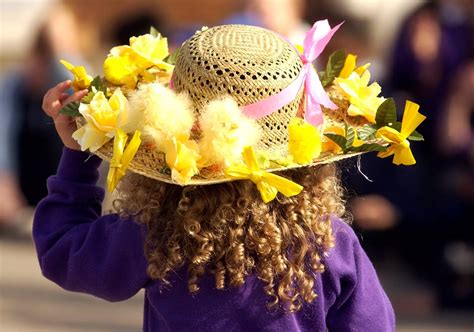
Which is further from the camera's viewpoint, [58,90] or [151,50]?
[151,50]

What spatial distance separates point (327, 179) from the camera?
2.54 m

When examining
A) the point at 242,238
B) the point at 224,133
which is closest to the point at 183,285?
the point at 242,238

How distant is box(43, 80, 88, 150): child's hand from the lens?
103 inches

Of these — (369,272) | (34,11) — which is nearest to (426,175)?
(369,272)

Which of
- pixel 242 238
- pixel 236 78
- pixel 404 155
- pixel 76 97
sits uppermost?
pixel 236 78

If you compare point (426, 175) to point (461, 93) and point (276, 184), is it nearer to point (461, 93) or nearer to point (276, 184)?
point (461, 93)

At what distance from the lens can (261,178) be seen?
2.31 m

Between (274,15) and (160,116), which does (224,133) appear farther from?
(274,15)

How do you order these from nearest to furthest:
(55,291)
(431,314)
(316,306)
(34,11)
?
(316,306), (431,314), (55,291), (34,11)

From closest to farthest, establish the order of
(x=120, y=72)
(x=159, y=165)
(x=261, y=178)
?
(x=261, y=178), (x=159, y=165), (x=120, y=72)

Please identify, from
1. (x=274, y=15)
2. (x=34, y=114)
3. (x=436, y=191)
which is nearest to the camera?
(x=274, y=15)

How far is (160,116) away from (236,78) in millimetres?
200

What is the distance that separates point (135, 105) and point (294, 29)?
356 centimetres

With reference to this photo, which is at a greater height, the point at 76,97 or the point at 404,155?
the point at 404,155
